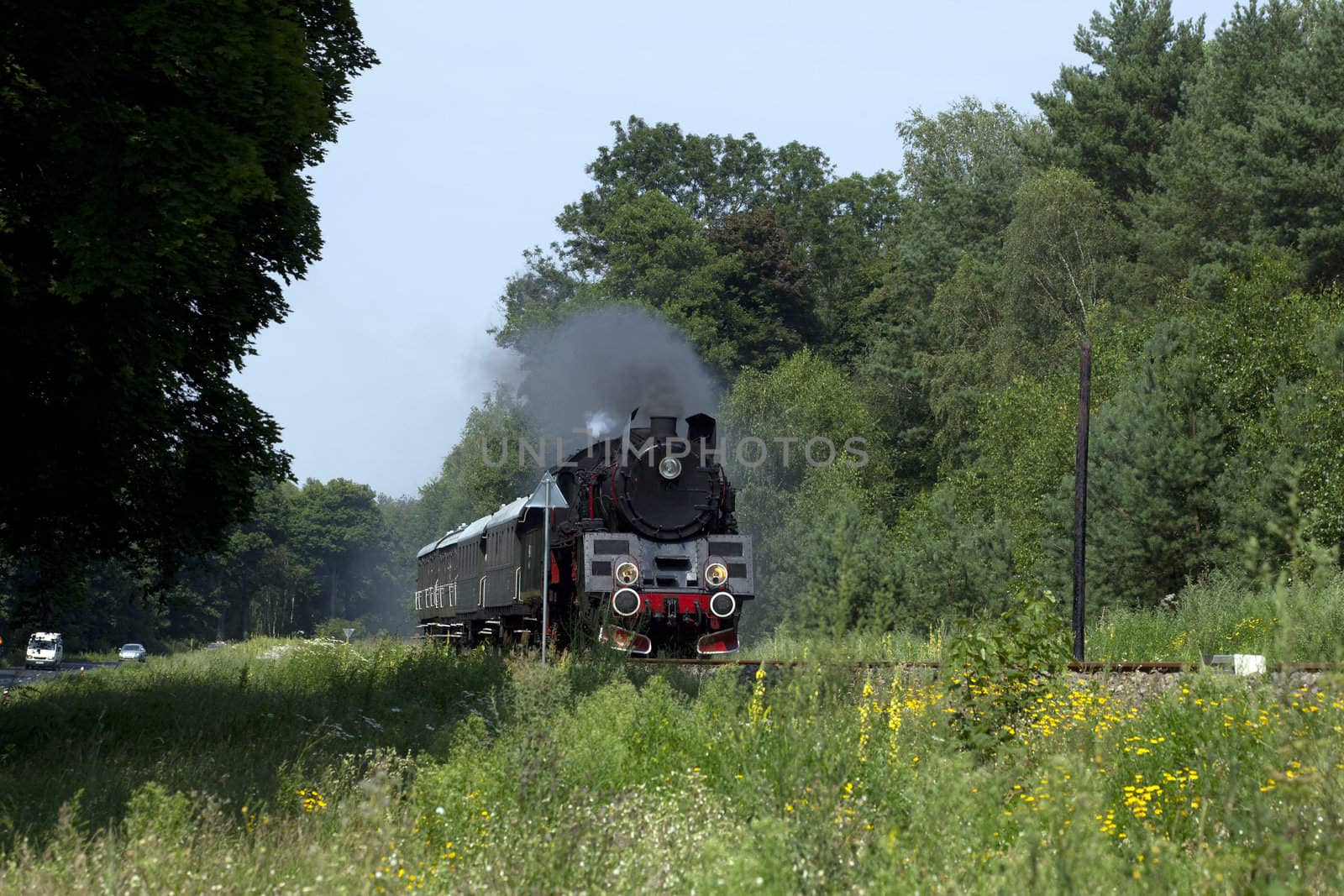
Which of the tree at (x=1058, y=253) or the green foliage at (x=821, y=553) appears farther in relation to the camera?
the tree at (x=1058, y=253)

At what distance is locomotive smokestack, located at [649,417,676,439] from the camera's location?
21375 mm

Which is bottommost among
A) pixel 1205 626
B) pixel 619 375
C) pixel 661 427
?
pixel 1205 626

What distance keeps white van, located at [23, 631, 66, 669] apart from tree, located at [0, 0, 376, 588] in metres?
40.1

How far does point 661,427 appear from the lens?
2141 centimetres

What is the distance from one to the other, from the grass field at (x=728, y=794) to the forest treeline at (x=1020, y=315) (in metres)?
1.15

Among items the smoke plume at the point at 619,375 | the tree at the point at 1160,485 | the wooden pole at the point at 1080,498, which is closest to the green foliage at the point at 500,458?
the smoke plume at the point at 619,375

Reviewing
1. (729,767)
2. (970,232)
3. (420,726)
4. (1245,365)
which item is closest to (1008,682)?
(729,767)

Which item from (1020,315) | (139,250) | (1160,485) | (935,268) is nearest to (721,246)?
(935,268)

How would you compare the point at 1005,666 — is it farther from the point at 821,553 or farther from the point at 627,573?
the point at 821,553

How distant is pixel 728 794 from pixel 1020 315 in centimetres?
4218

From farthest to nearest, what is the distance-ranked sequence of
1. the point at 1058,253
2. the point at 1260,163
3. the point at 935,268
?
1. the point at 935,268
2. the point at 1058,253
3. the point at 1260,163

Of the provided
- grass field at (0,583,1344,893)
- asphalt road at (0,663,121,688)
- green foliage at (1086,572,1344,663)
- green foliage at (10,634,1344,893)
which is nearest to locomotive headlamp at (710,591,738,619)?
green foliage at (1086,572,1344,663)

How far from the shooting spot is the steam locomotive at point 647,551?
20359mm

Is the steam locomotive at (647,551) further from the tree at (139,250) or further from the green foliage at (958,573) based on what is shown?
the green foliage at (958,573)
